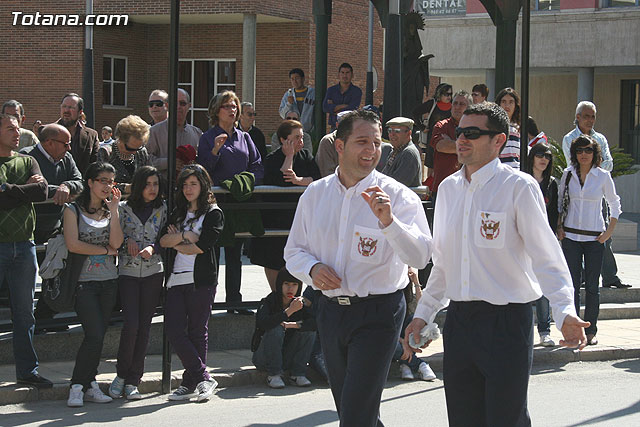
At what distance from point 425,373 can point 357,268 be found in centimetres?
410

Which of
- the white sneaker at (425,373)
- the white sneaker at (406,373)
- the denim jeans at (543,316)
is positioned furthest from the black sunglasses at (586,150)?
the white sneaker at (406,373)

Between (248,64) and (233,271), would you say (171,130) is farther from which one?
(248,64)

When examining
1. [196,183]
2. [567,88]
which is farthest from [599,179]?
[567,88]

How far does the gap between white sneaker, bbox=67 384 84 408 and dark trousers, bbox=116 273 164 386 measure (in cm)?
39

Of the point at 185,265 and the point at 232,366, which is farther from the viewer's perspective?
the point at 232,366

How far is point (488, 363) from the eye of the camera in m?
4.74

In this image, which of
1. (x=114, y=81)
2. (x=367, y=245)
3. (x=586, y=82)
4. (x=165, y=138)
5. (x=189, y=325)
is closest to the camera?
(x=367, y=245)

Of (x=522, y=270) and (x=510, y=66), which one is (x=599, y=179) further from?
(x=522, y=270)

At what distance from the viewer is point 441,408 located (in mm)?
7984

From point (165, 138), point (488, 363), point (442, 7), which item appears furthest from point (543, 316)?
point (442, 7)

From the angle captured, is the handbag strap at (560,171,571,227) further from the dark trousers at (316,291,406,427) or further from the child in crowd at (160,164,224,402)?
the dark trousers at (316,291,406,427)

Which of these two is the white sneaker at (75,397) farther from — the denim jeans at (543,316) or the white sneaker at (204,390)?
the denim jeans at (543,316)

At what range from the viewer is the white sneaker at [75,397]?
7824 millimetres

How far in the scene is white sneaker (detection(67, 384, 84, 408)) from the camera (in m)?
7.82
